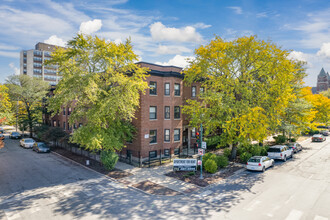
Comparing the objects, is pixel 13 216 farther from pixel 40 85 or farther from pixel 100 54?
pixel 40 85

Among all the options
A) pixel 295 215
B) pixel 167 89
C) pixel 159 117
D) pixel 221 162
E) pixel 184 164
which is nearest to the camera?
pixel 295 215

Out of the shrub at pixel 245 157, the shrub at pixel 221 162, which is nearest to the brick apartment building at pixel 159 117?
the shrub at pixel 221 162

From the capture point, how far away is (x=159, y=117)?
2638 centimetres

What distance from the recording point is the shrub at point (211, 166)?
20.5 m

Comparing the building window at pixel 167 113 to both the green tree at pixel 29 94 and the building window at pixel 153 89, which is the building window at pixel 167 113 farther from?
the green tree at pixel 29 94

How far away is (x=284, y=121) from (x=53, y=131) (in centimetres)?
3491

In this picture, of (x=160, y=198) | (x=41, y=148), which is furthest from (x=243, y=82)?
(x=41, y=148)

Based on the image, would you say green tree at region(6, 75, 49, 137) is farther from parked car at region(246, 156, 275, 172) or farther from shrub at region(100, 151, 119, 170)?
parked car at region(246, 156, 275, 172)

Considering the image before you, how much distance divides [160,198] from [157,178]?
4189 millimetres

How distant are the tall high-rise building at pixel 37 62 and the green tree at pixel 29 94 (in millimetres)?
65852

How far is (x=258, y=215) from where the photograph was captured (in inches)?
486

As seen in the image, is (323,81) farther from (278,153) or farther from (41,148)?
(41,148)

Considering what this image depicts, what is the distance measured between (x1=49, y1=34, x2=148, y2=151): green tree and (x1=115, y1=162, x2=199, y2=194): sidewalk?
3376mm

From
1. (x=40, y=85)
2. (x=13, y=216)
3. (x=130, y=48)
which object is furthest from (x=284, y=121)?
(x=40, y=85)
